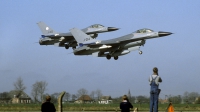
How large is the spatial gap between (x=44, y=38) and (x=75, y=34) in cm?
489

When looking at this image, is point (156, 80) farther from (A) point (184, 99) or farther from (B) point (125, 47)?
(B) point (125, 47)

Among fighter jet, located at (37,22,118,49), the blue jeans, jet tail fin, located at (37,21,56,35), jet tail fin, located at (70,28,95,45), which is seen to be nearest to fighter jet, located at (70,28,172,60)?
jet tail fin, located at (70,28,95,45)

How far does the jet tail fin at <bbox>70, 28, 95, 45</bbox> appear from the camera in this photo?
5395 cm

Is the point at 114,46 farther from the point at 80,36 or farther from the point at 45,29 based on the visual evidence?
→ the point at 45,29

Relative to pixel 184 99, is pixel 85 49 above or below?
above

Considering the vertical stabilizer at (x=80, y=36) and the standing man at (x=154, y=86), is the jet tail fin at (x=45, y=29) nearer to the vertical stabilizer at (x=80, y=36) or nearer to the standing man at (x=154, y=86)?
the vertical stabilizer at (x=80, y=36)

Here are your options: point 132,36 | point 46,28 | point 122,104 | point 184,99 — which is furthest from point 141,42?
point 122,104

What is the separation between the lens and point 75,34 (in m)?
56.8

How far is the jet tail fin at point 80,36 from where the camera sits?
5395cm

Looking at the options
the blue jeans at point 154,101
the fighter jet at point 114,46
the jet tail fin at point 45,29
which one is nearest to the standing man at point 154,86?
the blue jeans at point 154,101

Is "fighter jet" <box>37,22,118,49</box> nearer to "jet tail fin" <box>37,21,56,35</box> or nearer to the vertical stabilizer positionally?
"jet tail fin" <box>37,21,56,35</box>

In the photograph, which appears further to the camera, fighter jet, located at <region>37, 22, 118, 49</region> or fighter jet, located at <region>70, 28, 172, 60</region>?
fighter jet, located at <region>37, 22, 118, 49</region>

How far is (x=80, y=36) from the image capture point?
55562mm

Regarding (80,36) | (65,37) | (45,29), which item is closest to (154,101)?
(80,36)
